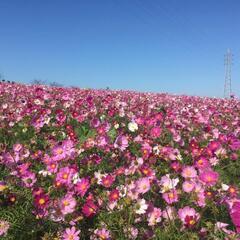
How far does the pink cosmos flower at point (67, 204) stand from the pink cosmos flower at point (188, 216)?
2.35 ft

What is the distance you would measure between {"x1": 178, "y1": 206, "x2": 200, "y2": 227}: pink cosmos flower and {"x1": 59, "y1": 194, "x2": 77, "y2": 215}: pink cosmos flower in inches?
28.1

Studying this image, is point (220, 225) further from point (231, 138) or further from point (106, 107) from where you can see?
point (106, 107)

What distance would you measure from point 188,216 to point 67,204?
32.8 inches

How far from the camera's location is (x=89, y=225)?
10.7ft

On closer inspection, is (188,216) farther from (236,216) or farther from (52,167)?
(52,167)

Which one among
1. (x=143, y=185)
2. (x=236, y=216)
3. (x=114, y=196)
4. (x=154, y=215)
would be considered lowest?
(x=236, y=216)

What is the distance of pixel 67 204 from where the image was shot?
9.51ft

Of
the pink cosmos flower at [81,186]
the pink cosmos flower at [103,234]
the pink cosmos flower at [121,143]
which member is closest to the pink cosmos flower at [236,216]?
the pink cosmos flower at [103,234]

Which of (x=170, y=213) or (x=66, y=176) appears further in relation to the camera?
(x=66, y=176)

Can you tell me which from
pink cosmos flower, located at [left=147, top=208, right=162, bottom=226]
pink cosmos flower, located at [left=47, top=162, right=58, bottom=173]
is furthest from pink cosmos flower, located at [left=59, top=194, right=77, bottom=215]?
pink cosmos flower, located at [left=47, top=162, right=58, bottom=173]

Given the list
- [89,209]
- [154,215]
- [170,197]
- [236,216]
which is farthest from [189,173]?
[236,216]

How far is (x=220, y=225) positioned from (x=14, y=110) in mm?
5550

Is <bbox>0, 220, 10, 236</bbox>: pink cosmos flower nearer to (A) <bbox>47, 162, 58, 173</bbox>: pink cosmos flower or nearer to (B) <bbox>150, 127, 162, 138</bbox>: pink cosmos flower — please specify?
(A) <bbox>47, 162, 58, 173</bbox>: pink cosmos flower

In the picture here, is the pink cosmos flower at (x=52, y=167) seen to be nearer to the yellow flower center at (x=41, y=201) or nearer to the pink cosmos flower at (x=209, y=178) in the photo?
the yellow flower center at (x=41, y=201)
